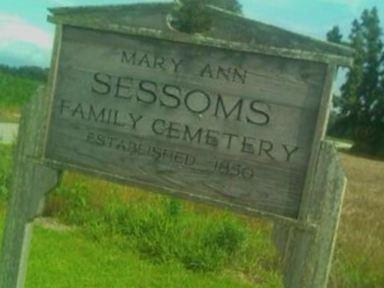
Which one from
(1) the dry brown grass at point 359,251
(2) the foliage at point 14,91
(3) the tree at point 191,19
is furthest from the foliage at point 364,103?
(3) the tree at point 191,19

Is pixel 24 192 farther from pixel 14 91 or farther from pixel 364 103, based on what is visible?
pixel 364 103

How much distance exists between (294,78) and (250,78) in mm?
219

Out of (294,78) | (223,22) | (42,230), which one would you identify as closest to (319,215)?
(294,78)

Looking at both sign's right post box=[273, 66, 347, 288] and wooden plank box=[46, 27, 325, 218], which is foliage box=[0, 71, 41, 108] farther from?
sign's right post box=[273, 66, 347, 288]

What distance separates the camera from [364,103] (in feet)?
223

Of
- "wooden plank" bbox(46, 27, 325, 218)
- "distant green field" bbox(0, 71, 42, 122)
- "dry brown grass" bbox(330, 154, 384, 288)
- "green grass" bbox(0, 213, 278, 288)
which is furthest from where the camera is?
"distant green field" bbox(0, 71, 42, 122)

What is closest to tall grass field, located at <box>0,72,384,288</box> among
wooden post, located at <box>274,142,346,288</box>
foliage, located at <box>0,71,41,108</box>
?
wooden post, located at <box>274,142,346,288</box>

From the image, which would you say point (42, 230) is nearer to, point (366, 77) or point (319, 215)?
point (319, 215)

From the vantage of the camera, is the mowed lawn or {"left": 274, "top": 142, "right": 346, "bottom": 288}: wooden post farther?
the mowed lawn

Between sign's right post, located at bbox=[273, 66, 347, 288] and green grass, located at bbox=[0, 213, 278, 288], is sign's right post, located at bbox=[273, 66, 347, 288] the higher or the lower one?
the higher one

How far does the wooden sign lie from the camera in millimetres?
4035

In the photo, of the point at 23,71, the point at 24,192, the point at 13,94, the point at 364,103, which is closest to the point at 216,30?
the point at 24,192

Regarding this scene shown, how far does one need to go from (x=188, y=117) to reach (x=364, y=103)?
65.2m

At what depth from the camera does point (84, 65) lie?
14.8 feet
